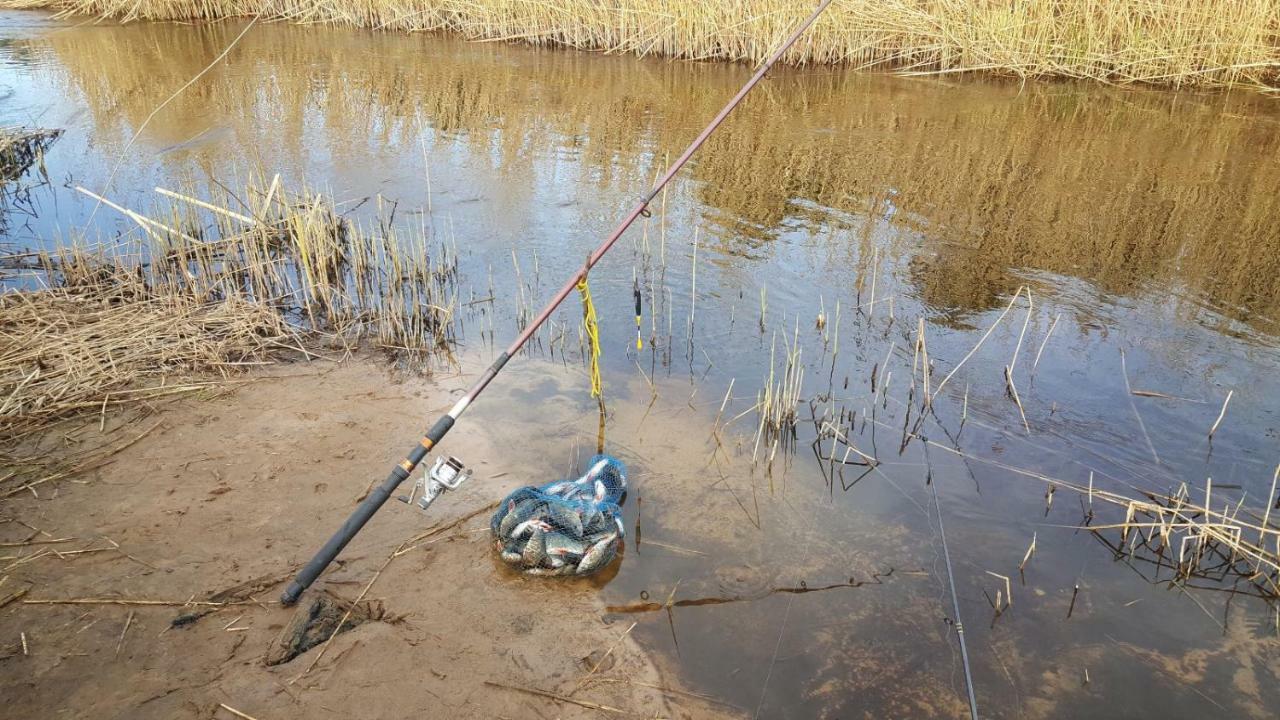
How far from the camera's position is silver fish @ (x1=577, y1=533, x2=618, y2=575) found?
375 centimetres

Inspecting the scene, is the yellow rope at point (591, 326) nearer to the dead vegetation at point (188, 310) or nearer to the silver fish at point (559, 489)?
the silver fish at point (559, 489)

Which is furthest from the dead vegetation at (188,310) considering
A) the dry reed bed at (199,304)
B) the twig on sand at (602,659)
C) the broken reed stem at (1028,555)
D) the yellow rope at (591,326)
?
the broken reed stem at (1028,555)

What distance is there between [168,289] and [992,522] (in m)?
5.43

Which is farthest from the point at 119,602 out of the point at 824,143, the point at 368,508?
the point at 824,143

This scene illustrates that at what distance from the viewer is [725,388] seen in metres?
5.38

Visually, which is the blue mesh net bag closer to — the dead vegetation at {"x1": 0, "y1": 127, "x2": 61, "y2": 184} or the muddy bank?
the muddy bank

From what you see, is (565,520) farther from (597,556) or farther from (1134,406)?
(1134,406)

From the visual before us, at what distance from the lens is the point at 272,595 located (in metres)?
3.54

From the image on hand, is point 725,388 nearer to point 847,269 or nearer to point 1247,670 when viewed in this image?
point 847,269

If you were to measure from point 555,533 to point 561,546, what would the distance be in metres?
0.06

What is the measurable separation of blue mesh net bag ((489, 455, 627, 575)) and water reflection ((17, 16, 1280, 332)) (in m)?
3.64

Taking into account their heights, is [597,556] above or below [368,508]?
below

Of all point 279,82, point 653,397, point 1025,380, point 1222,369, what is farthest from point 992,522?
point 279,82

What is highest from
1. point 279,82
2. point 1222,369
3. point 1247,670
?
point 279,82
